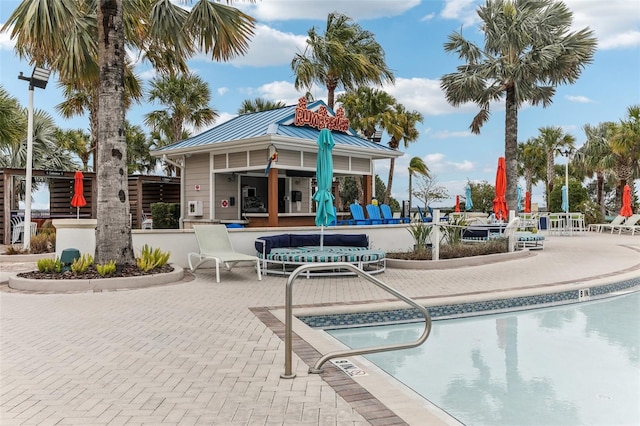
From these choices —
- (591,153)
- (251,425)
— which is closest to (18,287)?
(251,425)

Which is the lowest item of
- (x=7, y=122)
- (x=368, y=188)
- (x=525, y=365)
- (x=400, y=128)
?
(x=525, y=365)

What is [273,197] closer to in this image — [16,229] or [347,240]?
[347,240]

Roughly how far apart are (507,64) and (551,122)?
20.5 m

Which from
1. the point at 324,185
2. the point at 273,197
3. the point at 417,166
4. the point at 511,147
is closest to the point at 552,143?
the point at 417,166

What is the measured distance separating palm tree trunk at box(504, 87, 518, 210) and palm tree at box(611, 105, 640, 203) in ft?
36.0

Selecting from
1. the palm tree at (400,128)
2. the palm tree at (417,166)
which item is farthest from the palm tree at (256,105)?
the palm tree at (417,166)

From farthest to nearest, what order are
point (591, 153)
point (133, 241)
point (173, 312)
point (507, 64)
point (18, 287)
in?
point (591, 153), point (507, 64), point (133, 241), point (18, 287), point (173, 312)

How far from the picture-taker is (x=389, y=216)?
1672 centimetres

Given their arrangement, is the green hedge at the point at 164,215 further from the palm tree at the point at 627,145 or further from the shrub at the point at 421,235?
the palm tree at the point at 627,145

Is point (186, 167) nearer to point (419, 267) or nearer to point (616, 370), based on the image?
point (419, 267)

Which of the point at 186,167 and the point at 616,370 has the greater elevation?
the point at 186,167

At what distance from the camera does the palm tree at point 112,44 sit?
8.95 meters

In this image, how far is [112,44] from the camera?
363 inches

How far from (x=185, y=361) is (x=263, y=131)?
34.6ft
